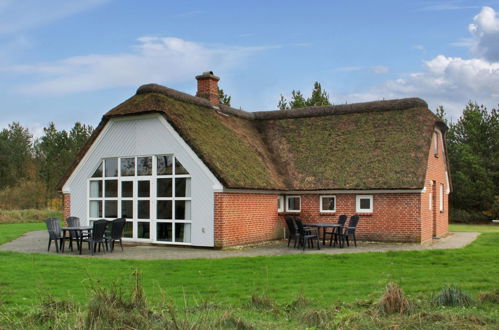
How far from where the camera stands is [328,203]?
20.6 metres

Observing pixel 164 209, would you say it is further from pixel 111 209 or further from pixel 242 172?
pixel 242 172

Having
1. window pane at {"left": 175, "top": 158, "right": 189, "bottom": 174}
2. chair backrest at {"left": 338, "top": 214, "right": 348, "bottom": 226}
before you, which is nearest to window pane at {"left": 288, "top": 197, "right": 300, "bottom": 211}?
chair backrest at {"left": 338, "top": 214, "right": 348, "bottom": 226}

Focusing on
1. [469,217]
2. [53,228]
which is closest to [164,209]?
[53,228]

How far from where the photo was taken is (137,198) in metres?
18.6

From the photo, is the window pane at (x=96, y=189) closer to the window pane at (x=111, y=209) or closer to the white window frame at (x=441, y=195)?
the window pane at (x=111, y=209)

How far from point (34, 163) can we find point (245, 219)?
37.0 m

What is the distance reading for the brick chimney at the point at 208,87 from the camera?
2280 cm

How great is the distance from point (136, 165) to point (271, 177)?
495 centimetres

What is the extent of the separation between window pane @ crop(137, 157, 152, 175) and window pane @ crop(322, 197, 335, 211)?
6.63 m

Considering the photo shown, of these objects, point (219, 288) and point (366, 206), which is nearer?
point (219, 288)

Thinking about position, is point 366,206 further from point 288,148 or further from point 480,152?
point 480,152

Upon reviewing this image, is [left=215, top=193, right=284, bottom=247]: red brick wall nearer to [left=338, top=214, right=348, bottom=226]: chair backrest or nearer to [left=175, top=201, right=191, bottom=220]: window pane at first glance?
[left=175, top=201, right=191, bottom=220]: window pane

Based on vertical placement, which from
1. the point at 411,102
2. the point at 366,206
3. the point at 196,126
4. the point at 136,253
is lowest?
the point at 136,253

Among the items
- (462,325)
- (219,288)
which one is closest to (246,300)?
(219,288)
